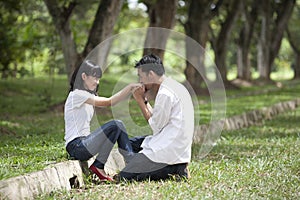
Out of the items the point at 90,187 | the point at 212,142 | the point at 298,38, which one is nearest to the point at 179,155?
the point at 90,187

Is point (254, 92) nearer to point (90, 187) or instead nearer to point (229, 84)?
point (229, 84)

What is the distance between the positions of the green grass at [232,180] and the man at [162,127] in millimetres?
179

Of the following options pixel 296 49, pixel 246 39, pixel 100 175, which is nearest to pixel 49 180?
pixel 100 175

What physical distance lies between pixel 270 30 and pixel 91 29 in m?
17.6

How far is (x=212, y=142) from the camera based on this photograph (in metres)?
10.3

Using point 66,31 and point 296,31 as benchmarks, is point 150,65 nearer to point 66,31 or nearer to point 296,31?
point 66,31

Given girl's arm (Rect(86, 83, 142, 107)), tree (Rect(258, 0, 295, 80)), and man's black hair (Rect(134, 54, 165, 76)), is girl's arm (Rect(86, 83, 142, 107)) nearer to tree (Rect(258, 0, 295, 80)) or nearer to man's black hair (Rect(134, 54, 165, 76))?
man's black hair (Rect(134, 54, 165, 76))

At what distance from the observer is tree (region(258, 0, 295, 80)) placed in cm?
2975

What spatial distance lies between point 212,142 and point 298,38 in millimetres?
31631

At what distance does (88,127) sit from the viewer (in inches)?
289

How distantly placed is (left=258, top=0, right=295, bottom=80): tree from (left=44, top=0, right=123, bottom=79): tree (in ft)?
52.4

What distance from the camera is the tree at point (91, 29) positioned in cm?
1460

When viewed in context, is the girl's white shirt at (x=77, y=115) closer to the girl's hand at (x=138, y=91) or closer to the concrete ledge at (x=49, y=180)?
the concrete ledge at (x=49, y=180)

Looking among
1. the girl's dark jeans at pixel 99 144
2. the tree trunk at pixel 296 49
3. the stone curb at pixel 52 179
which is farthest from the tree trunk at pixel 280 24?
the girl's dark jeans at pixel 99 144
